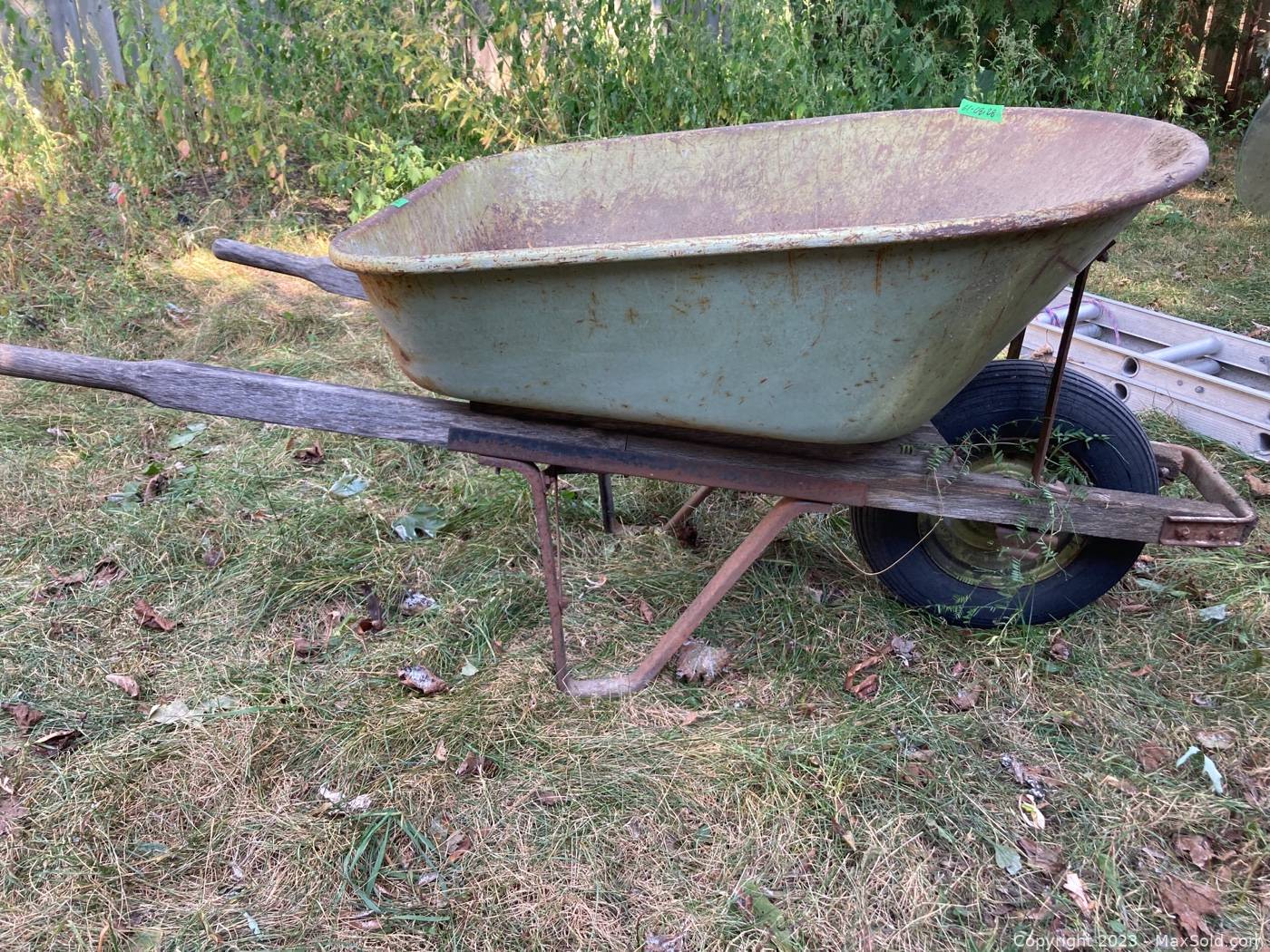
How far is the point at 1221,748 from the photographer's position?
2.12 meters

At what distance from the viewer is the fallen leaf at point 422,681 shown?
2.33 m

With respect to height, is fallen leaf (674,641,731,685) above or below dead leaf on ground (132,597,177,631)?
below

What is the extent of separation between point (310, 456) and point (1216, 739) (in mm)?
2874

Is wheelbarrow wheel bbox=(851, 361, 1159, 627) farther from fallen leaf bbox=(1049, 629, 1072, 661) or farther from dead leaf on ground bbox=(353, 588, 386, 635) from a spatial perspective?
dead leaf on ground bbox=(353, 588, 386, 635)

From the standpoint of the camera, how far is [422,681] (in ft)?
7.67

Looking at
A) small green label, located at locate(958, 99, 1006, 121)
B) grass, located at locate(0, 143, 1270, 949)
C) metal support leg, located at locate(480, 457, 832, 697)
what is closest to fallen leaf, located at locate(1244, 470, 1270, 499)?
grass, located at locate(0, 143, 1270, 949)

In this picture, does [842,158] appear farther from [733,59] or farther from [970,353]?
[733,59]

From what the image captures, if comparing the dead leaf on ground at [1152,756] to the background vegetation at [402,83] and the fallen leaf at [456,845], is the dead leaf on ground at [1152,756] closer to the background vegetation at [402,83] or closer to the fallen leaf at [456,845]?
the fallen leaf at [456,845]

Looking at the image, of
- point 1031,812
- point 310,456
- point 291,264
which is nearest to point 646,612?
point 1031,812

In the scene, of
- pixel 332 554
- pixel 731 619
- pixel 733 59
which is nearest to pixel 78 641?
pixel 332 554

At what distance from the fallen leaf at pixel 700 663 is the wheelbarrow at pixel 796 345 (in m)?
0.16

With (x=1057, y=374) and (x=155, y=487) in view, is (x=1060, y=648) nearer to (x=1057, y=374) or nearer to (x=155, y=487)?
(x=1057, y=374)

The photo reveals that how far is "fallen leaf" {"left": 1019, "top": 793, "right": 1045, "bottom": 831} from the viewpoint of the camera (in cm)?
196

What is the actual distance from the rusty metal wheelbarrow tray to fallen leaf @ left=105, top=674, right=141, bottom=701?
3.76ft
